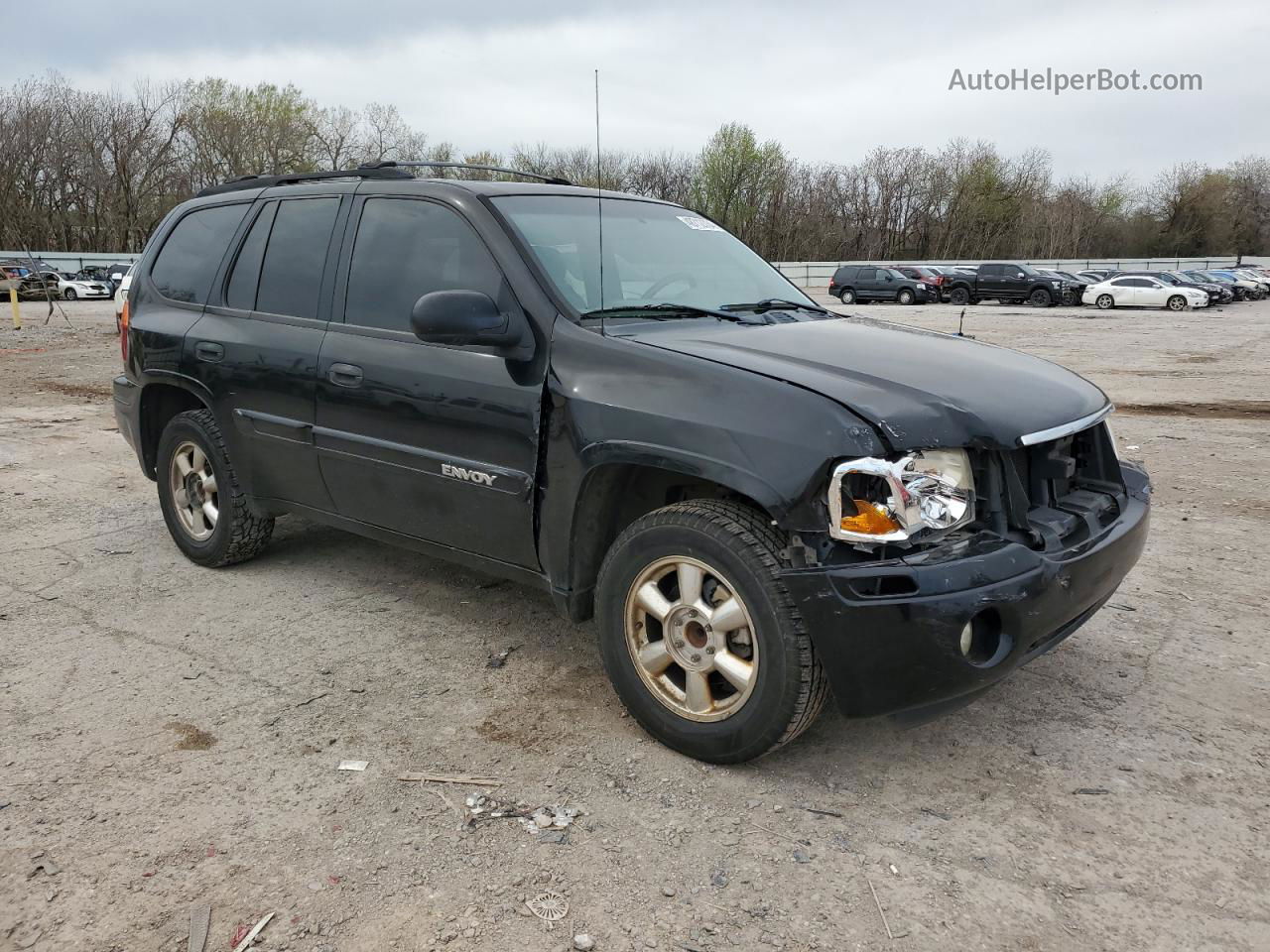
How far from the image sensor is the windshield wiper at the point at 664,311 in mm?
3463

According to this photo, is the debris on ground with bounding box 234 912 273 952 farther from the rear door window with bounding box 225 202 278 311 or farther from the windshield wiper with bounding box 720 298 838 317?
the rear door window with bounding box 225 202 278 311

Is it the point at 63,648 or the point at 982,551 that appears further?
the point at 63,648

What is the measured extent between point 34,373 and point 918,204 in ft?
255

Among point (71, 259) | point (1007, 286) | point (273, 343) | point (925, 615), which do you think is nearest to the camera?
point (925, 615)

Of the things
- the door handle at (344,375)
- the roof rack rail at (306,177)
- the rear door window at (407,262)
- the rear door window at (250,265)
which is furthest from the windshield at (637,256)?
the rear door window at (250,265)

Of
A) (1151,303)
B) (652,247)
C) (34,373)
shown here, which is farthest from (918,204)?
(652,247)

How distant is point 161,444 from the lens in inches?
199

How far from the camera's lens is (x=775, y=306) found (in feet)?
13.2

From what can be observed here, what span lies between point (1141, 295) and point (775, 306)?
36.4 metres

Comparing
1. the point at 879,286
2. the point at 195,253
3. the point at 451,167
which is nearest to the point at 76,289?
the point at 879,286

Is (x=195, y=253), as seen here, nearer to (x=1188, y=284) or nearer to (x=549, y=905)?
(x=549, y=905)

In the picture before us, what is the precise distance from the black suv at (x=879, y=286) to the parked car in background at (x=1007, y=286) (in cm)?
125

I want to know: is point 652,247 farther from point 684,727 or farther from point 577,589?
point 684,727

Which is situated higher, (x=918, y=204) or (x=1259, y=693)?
(x=918, y=204)
